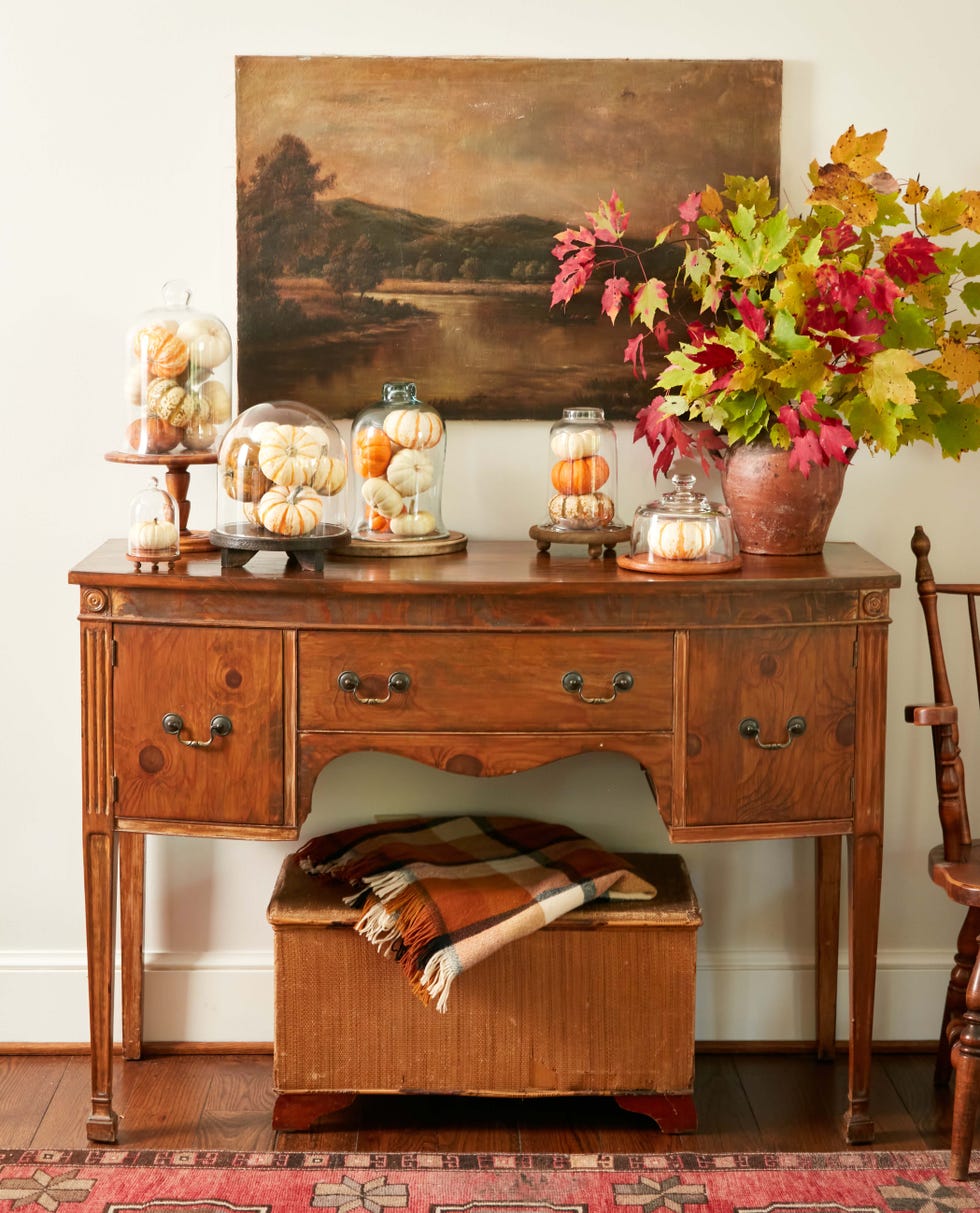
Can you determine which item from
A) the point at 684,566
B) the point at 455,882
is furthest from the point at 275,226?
the point at 455,882

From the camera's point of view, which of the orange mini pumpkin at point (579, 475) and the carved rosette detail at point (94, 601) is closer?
the carved rosette detail at point (94, 601)

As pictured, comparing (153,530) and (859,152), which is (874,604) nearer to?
(859,152)

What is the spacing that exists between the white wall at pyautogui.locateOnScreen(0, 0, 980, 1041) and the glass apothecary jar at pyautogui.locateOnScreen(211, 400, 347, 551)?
0.29 metres

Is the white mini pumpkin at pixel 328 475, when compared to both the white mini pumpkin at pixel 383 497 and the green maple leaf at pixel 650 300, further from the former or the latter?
the green maple leaf at pixel 650 300

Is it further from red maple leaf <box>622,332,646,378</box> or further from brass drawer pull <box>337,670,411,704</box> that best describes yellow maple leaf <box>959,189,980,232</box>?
brass drawer pull <box>337,670,411,704</box>

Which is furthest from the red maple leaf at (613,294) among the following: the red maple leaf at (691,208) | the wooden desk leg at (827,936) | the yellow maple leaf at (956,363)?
the wooden desk leg at (827,936)

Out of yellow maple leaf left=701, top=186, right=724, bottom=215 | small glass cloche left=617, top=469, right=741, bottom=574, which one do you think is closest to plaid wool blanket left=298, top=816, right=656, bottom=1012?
small glass cloche left=617, top=469, right=741, bottom=574

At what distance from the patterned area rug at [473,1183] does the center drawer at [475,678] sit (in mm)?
728

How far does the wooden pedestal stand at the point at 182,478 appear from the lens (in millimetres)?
2295

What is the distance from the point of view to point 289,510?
7.25 ft

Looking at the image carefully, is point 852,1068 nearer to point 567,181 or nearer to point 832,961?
point 832,961

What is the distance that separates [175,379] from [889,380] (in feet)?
3.90

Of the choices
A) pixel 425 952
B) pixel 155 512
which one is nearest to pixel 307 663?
pixel 155 512

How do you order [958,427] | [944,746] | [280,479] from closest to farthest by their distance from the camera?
[280,479] < [944,746] < [958,427]
